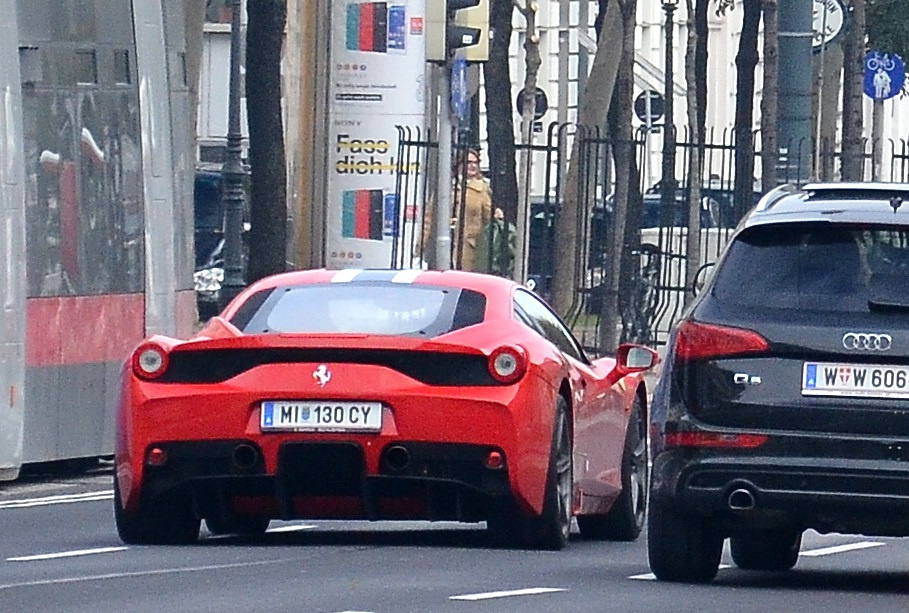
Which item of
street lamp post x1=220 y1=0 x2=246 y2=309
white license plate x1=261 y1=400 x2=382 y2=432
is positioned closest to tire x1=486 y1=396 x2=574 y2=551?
Answer: white license plate x1=261 y1=400 x2=382 y2=432

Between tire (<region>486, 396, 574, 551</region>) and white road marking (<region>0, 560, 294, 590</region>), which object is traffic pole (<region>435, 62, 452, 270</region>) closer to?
tire (<region>486, 396, 574, 551</region>)

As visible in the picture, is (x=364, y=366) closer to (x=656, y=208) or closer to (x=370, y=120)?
(x=370, y=120)

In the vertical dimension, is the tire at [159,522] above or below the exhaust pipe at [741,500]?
below

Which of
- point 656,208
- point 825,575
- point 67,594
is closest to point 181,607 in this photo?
point 67,594

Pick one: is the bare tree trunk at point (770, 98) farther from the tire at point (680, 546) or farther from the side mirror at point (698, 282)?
the tire at point (680, 546)

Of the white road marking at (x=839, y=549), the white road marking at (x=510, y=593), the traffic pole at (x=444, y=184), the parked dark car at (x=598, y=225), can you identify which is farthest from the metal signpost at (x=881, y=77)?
the white road marking at (x=510, y=593)

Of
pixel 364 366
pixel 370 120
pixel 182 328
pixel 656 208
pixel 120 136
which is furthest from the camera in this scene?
pixel 656 208

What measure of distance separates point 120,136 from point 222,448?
604 cm

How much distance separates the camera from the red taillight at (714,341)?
11.2 m

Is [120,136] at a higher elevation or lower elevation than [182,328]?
higher

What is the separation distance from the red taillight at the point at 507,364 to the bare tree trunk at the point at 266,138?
1579 centimetres

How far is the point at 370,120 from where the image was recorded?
26391 mm

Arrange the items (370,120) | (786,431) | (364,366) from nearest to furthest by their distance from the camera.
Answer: (786,431) < (364,366) < (370,120)

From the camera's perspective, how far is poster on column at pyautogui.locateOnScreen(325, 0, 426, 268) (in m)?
26.2
